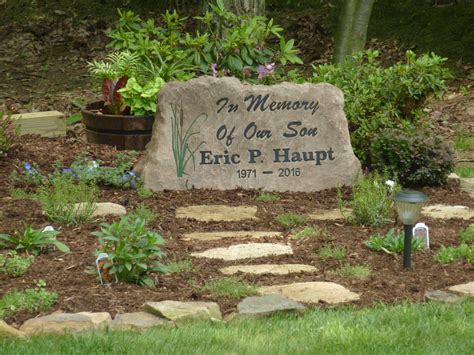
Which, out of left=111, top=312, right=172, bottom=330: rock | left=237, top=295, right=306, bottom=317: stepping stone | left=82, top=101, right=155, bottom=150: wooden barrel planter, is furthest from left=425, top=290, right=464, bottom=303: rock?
left=82, top=101, right=155, bottom=150: wooden barrel planter

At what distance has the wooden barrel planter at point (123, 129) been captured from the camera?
982 cm

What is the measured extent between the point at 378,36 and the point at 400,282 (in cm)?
998

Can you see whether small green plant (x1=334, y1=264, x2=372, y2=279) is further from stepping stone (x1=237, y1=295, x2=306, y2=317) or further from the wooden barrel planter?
the wooden barrel planter

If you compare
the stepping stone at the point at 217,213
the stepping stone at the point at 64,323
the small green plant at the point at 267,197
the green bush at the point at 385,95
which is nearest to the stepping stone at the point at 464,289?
the stepping stone at the point at 64,323

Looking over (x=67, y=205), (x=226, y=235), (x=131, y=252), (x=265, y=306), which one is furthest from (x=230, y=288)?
(x=67, y=205)

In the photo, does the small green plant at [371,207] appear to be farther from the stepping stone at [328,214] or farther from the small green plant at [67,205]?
the small green plant at [67,205]

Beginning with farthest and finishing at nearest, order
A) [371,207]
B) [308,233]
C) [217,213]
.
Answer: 1. [217,213]
2. [371,207]
3. [308,233]

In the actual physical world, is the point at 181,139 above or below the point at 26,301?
above

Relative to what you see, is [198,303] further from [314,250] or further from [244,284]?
[314,250]

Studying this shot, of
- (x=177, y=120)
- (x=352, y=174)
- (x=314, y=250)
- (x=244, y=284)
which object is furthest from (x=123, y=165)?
(x=244, y=284)

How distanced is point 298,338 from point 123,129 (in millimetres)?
5029

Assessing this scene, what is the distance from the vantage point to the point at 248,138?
29.8ft

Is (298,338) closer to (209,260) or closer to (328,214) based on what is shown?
(209,260)

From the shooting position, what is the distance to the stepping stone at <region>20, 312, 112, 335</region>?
5.32m
